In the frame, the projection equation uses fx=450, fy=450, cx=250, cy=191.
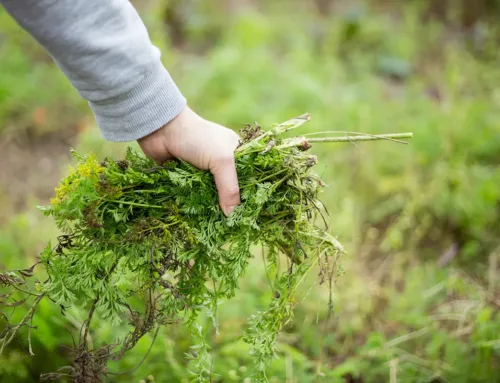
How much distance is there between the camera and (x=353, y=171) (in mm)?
3648

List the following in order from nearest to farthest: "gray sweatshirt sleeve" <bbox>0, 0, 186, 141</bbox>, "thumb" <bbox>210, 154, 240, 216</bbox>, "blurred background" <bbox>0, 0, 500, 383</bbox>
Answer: "gray sweatshirt sleeve" <bbox>0, 0, 186, 141</bbox>
"thumb" <bbox>210, 154, 240, 216</bbox>
"blurred background" <bbox>0, 0, 500, 383</bbox>

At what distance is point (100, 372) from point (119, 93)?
0.86m

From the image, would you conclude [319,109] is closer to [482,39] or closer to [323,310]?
[323,310]

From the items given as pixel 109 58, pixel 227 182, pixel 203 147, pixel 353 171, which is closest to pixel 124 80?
pixel 109 58

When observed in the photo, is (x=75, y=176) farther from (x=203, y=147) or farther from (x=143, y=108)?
(x=203, y=147)

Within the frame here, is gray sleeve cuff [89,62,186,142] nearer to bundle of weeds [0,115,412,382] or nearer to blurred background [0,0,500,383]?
bundle of weeds [0,115,412,382]

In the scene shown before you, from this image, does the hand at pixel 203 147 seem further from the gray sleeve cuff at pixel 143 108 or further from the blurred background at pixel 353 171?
the blurred background at pixel 353 171

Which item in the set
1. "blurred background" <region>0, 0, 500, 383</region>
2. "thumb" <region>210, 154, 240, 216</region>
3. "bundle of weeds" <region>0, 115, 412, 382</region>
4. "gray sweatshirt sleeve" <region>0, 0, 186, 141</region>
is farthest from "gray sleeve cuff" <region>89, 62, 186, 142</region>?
"blurred background" <region>0, 0, 500, 383</region>

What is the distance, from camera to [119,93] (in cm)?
138

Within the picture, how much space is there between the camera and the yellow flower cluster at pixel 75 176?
1.33m

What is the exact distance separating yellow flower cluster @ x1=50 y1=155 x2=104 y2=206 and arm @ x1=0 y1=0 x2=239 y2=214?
6.0 inches

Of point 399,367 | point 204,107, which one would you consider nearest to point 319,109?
point 204,107

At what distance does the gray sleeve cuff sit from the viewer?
1.40m

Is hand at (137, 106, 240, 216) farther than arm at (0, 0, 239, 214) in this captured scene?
Yes
